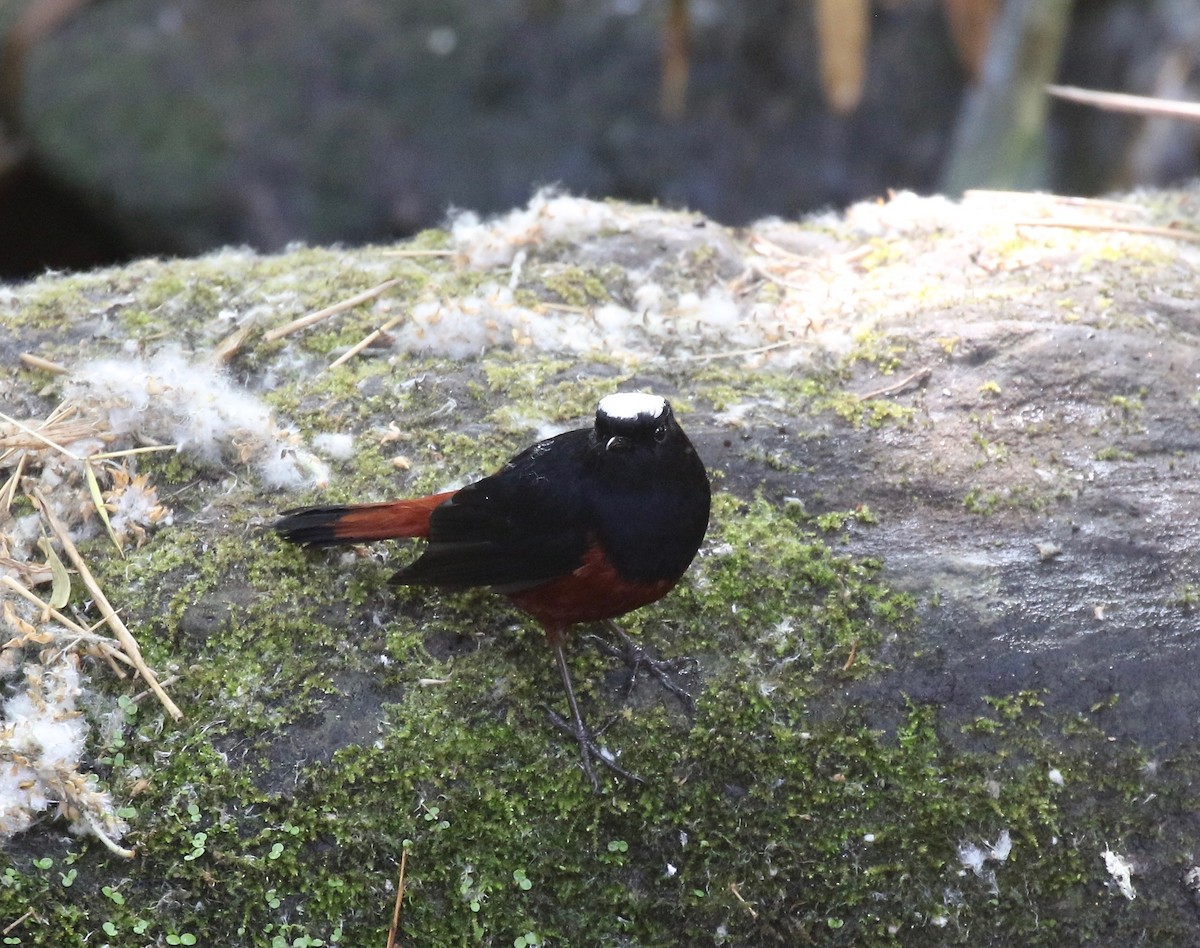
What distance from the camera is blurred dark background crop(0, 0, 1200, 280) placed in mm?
6551

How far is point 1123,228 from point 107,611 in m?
3.21

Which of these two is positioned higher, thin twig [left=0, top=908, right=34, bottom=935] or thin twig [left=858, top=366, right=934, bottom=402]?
thin twig [left=858, top=366, right=934, bottom=402]

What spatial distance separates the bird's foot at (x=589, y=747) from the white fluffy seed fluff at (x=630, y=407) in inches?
25.6

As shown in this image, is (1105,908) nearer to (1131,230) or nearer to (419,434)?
(419,434)

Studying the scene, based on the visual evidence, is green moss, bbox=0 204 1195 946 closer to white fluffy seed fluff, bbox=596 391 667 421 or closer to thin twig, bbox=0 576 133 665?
thin twig, bbox=0 576 133 665

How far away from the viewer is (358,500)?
2668 mm

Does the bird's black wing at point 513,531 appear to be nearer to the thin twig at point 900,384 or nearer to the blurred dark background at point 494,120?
the thin twig at point 900,384

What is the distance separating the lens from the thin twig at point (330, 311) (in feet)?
10.3

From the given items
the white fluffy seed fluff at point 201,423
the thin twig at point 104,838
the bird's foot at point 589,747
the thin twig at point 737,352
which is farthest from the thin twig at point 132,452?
the thin twig at point 737,352

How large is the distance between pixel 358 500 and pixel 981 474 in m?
1.54

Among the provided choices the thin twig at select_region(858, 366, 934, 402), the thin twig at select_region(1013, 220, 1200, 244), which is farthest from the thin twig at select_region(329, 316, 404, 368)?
the thin twig at select_region(1013, 220, 1200, 244)

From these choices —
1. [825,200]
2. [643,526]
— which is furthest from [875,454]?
[825,200]

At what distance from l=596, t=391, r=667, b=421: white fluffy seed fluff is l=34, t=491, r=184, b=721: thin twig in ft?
3.60

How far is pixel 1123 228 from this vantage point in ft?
11.6
